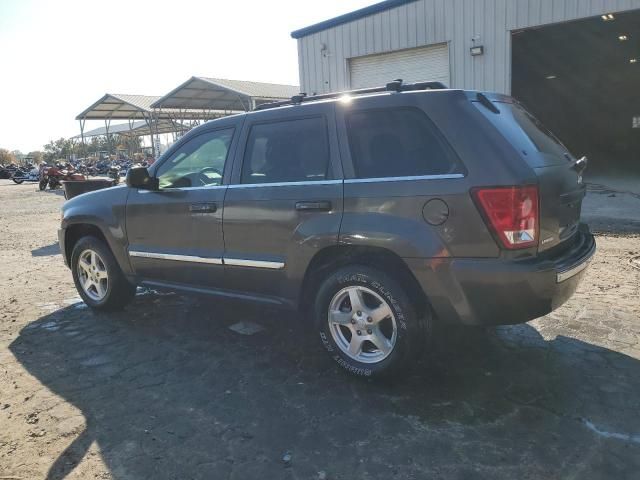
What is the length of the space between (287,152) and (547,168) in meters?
1.78

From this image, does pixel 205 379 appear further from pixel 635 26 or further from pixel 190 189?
pixel 635 26

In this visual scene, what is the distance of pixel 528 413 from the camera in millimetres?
3012

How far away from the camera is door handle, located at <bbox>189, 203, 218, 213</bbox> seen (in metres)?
4.04

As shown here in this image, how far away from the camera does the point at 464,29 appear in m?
11.4

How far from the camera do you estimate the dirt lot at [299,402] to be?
8.66ft

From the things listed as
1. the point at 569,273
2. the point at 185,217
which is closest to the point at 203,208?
the point at 185,217

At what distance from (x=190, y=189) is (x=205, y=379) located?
5.13 feet

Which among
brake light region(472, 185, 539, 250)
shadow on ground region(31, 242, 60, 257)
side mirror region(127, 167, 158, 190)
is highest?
side mirror region(127, 167, 158, 190)

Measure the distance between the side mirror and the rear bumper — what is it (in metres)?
2.52

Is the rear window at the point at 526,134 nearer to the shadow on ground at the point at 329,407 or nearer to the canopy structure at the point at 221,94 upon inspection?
the shadow on ground at the point at 329,407

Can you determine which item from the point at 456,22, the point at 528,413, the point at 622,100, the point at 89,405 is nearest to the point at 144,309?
the point at 89,405

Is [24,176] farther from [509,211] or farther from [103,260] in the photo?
[509,211]

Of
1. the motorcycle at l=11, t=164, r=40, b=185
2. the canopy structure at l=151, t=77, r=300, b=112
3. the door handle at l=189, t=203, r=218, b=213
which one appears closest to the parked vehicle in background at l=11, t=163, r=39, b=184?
the motorcycle at l=11, t=164, r=40, b=185

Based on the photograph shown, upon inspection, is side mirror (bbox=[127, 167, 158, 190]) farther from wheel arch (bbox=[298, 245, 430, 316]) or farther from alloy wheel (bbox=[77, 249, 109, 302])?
wheel arch (bbox=[298, 245, 430, 316])
